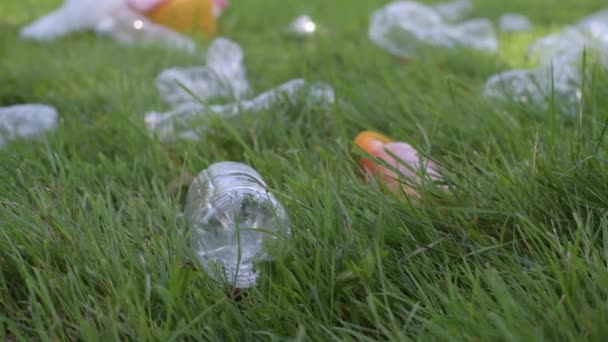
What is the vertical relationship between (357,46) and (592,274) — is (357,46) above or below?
below

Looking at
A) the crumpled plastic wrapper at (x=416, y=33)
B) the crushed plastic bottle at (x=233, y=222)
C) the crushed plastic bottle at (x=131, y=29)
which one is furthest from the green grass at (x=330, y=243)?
the crushed plastic bottle at (x=131, y=29)

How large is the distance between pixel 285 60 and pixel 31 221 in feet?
6.18

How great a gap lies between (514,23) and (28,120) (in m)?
2.85

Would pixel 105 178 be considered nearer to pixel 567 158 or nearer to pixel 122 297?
pixel 122 297

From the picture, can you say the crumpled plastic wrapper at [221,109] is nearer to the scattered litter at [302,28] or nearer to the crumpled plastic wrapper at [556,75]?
the crumpled plastic wrapper at [556,75]

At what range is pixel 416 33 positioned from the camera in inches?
133

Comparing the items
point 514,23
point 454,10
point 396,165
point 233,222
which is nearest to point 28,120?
point 233,222

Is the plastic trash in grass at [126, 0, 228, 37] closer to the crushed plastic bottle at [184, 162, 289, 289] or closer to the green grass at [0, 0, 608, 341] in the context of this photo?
the green grass at [0, 0, 608, 341]

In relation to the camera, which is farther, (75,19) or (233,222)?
(75,19)

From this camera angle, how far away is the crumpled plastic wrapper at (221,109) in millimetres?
2131

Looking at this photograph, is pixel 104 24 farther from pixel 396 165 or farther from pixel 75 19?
pixel 396 165

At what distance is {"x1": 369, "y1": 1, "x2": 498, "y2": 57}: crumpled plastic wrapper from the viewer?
3.24 metres

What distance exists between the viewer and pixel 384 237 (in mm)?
1358

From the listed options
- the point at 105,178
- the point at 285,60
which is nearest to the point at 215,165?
the point at 105,178
